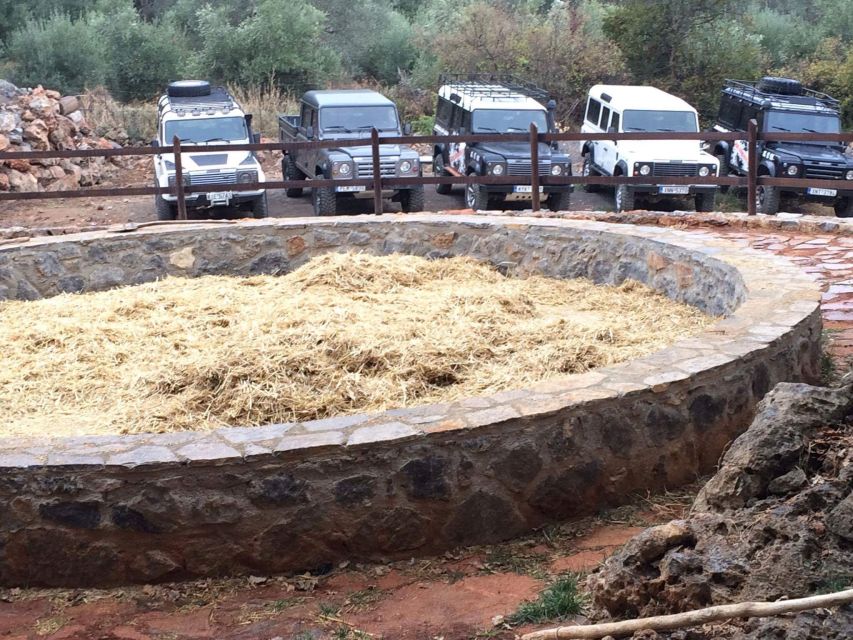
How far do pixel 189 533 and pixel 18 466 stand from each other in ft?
2.18

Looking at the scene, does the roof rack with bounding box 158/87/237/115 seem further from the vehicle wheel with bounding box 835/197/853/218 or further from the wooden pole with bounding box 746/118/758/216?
the vehicle wheel with bounding box 835/197/853/218

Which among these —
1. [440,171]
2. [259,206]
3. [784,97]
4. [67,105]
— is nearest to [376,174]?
[259,206]

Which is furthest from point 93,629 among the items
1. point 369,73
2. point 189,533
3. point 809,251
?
point 369,73

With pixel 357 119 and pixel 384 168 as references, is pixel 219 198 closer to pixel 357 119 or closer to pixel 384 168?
pixel 384 168

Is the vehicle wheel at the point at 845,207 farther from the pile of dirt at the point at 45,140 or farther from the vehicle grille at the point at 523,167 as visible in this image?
the pile of dirt at the point at 45,140

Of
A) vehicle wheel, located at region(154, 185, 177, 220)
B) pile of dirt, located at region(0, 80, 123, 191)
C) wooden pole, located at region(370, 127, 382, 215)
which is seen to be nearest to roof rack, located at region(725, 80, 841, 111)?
wooden pole, located at region(370, 127, 382, 215)

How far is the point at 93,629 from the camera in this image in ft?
12.2

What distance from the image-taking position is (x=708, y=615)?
2447 millimetres

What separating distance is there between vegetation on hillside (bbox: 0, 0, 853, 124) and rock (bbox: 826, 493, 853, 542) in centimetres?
→ 2241

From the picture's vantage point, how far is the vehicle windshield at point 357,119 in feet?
51.7

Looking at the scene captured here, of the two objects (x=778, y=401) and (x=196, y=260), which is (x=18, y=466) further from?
(x=196, y=260)

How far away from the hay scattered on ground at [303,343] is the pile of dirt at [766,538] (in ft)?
6.22

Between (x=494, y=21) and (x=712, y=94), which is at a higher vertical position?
(x=494, y=21)

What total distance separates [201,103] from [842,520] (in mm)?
15348
